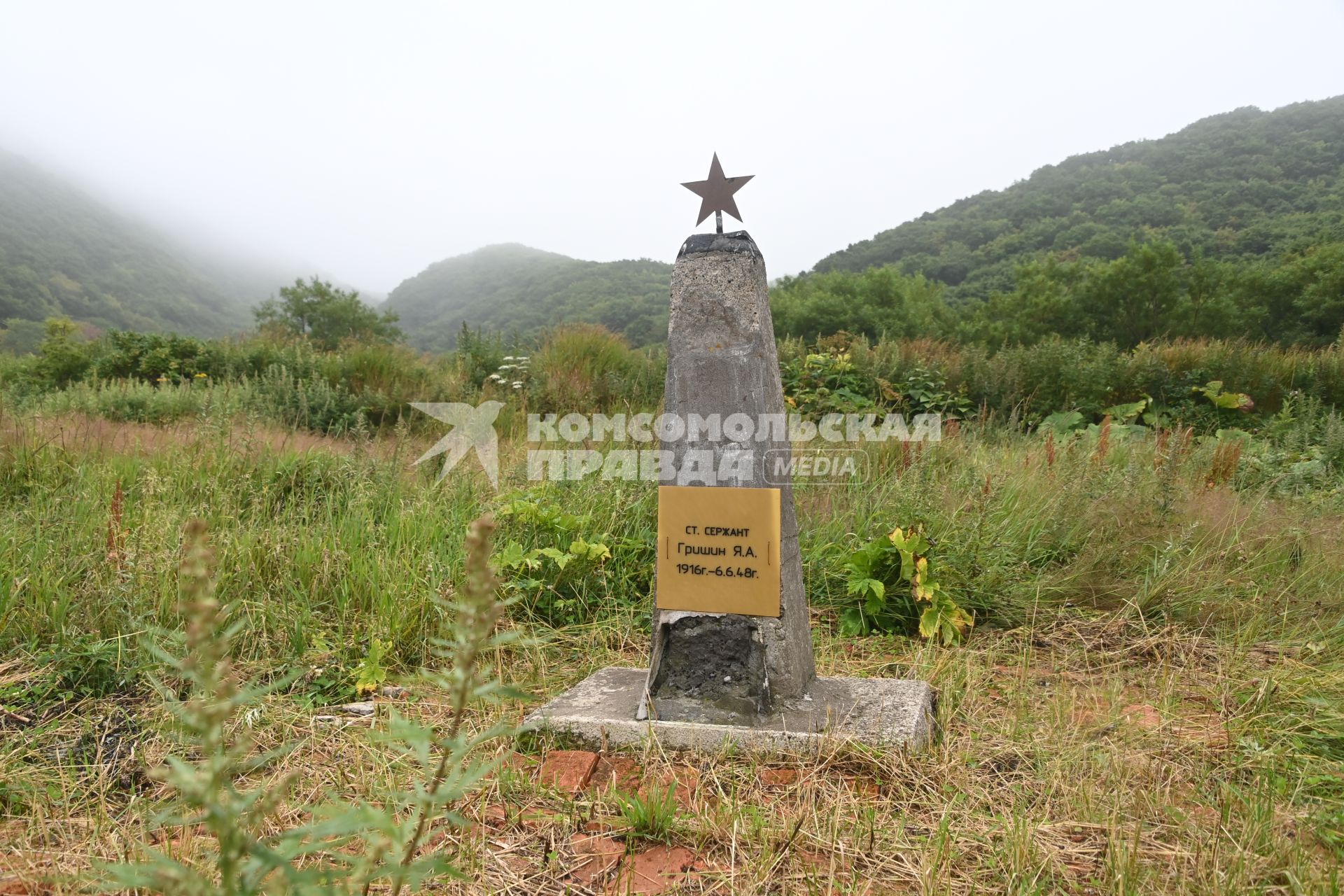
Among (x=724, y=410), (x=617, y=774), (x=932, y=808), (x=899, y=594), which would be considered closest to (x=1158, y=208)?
(x=899, y=594)

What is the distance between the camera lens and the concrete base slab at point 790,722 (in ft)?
8.44

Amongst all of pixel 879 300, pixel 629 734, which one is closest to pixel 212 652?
pixel 629 734

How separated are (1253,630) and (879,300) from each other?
2336cm

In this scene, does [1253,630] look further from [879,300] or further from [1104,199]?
[1104,199]

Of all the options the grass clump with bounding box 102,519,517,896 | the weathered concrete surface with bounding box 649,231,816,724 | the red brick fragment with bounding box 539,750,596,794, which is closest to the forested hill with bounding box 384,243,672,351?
the weathered concrete surface with bounding box 649,231,816,724

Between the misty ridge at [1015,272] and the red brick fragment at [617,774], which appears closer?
the red brick fragment at [617,774]

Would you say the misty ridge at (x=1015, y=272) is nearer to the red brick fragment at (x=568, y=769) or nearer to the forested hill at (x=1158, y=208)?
the forested hill at (x=1158, y=208)

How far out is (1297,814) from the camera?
2.02 m

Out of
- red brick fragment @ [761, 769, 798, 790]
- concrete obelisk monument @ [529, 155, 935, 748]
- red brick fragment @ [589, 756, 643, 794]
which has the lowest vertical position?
red brick fragment @ [589, 756, 643, 794]

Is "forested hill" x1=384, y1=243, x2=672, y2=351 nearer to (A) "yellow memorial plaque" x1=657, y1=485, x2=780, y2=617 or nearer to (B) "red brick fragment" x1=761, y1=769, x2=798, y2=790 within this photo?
(A) "yellow memorial plaque" x1=657, y1=485, x2=780, y2=617

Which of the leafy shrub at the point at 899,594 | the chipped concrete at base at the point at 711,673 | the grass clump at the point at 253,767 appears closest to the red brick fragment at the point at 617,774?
the chipped concrete at base at the point at 711,673

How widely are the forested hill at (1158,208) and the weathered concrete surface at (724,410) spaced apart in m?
25.8

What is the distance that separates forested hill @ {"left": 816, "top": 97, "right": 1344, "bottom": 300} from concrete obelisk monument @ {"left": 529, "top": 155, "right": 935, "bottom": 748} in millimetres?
25835

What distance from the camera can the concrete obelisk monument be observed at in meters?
2.77
